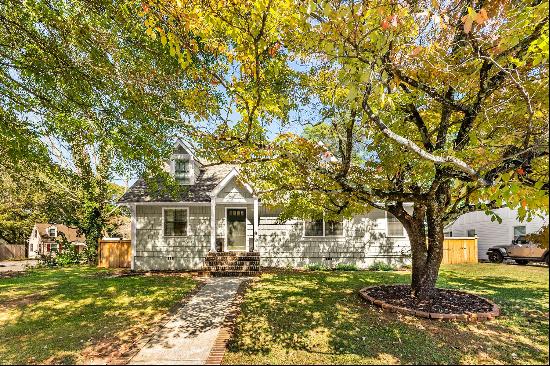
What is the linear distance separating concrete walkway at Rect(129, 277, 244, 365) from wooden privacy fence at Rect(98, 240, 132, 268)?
10396mm

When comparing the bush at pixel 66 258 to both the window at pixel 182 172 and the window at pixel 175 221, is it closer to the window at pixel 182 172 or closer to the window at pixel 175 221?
the window at pixel 175 221

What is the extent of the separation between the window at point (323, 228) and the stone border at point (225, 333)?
25.9 feet

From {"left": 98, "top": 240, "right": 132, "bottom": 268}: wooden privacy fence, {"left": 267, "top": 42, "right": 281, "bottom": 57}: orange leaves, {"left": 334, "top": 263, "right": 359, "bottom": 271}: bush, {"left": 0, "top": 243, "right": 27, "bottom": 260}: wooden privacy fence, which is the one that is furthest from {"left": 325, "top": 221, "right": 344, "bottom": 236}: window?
{"left": 0, "top": 243, "right": 27, "bottom": 260}: wooden privacy fence

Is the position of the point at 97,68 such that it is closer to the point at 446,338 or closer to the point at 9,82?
the point at 9,82

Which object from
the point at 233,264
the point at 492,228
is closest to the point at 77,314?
the point at 233,264

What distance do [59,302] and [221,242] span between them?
793cm

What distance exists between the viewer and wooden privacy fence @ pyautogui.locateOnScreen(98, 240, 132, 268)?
18203 mm

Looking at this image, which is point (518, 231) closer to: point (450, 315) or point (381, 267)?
point (381, 267)

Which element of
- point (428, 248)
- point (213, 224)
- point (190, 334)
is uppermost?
point (213, 224)

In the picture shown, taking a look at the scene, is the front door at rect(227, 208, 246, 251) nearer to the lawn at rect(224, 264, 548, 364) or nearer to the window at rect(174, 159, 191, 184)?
the window at rect(174, 159, 191, 184)

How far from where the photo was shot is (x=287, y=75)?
8.69m

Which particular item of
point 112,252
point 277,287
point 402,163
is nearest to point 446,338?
point 402,163

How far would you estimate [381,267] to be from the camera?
1623 centimetres

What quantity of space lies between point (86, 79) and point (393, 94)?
23.4ft
